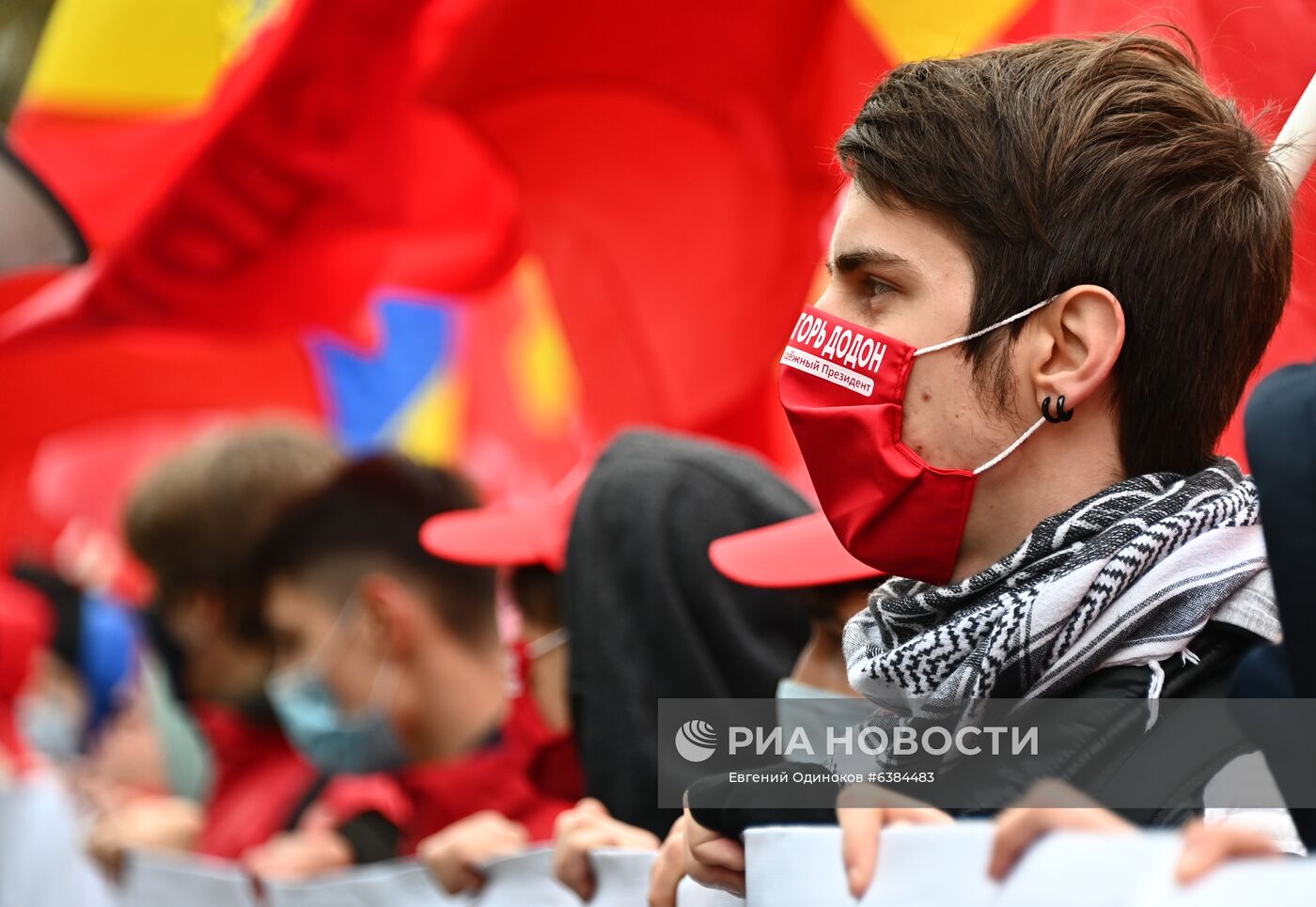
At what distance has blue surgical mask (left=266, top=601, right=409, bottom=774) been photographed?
388 centimetres

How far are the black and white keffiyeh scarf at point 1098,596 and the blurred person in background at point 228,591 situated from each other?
3050 mm

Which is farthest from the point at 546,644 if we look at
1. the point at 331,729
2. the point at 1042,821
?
the point at 1042,821

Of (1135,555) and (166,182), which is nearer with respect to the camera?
(1135,555)

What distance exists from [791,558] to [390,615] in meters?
1.75

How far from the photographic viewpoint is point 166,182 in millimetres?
4754

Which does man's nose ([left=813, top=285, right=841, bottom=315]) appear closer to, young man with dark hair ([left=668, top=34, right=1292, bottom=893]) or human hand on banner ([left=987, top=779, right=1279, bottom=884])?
young man with dark hair ([left=668, top=34, right=1292, bottom=893])

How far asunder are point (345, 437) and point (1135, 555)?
16.9 ft

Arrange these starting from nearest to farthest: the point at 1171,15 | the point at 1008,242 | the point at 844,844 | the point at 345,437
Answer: the point at 844,844 < the point at 1008,242 < the point at 1171,15 < the point at 345,437

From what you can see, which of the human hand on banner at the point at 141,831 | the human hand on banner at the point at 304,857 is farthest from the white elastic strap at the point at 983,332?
the human hand on banner at the point at 141,831

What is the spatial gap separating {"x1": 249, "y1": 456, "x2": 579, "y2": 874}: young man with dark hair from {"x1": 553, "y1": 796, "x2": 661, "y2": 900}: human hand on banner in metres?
1.12

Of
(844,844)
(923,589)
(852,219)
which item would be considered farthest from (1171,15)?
(844,844)

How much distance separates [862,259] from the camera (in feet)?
6.23

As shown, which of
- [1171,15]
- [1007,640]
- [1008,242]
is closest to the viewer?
[1007,640]

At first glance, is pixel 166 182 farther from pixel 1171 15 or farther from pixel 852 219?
pixel 852 219
